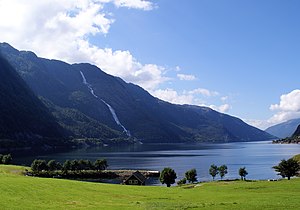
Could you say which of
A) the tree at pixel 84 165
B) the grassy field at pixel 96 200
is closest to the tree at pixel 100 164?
the tree at pixel 84 165

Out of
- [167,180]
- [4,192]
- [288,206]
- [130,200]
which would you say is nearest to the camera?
[288,206]

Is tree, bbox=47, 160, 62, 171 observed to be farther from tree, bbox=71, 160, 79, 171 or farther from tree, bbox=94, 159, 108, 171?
tree, bbox=94, 159, 108, 171

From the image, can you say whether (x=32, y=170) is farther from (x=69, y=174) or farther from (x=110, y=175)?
(x=110, y=175)

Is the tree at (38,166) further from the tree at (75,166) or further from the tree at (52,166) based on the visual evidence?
the tree at (75,166)

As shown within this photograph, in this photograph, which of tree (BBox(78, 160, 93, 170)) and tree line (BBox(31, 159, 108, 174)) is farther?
tree (BBox(78, 160, 93, 170))

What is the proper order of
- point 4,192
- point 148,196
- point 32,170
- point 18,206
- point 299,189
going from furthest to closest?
point 32,170
point 299,189
point 148,196
point 4,192
point 18,206

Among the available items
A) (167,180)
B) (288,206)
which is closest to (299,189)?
(288,206)

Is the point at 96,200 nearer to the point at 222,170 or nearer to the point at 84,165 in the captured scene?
the point at 222,170

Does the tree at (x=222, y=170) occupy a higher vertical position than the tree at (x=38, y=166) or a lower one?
lower

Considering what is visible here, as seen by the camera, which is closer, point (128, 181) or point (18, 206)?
point (18, 206)

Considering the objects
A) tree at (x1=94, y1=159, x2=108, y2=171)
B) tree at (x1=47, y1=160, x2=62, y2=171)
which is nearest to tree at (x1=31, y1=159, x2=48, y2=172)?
tree at (x1=47, y1=160, x2=62, y2=171)

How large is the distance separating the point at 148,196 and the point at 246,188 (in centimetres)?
2099

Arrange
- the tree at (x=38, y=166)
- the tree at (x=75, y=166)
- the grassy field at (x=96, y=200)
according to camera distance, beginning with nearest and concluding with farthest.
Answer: the grassy field at (x=96, y=200) < the tree at (x=38, y=166) < the tree at (x=75, y=166)

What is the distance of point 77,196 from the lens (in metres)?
46.8
